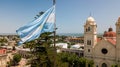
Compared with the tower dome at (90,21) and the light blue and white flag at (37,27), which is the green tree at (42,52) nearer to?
the light blue and white flag at (37,27)

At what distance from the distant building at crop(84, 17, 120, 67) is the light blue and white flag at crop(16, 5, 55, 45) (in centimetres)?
3032

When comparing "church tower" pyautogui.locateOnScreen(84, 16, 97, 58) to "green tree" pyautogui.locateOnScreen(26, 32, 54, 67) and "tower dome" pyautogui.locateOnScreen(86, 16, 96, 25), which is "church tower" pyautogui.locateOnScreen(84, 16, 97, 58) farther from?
"green tree" pyautogui.locateOnScreen(26, 32, 54, 67)

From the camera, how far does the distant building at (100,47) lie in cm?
4066

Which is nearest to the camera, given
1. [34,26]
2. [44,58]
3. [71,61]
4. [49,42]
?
[34,26]

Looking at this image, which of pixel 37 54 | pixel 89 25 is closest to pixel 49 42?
pixel 37 54

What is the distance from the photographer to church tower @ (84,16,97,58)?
44.7 metres

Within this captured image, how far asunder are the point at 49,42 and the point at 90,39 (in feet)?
62.0

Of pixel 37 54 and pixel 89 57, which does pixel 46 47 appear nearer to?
pixel 37 54

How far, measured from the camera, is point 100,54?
143 feet

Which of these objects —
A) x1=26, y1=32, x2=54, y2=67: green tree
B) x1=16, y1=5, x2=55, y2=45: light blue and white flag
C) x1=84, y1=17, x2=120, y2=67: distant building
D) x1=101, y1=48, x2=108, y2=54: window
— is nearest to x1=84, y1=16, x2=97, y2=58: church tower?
x1=84, y1=17, x2=120, y2=67: distant building

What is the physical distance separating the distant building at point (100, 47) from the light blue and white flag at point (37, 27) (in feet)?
99.5

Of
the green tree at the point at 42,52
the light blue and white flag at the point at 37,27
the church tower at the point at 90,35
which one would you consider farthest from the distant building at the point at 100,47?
A: the light blue and white flag at the point at 37,27

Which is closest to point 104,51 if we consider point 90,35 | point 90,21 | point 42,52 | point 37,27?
point 90,35

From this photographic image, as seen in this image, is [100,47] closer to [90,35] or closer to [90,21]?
[90,35]
